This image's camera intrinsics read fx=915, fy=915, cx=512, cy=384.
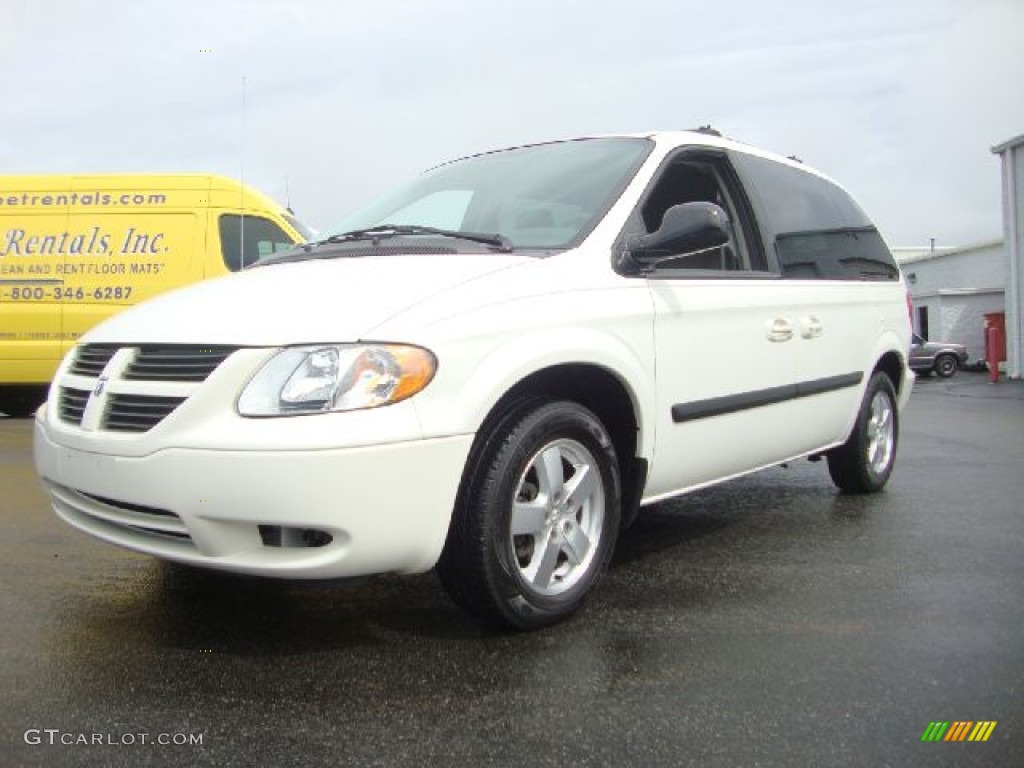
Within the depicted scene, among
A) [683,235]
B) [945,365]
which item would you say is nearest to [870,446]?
[683,235]

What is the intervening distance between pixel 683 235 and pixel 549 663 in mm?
1480

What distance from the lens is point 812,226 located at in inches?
178

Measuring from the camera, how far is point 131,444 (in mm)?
2576

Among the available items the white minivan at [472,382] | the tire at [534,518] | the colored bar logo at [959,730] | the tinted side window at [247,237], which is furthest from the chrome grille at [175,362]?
the tinted side window at [247,237]

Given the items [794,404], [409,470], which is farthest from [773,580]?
[409,470]

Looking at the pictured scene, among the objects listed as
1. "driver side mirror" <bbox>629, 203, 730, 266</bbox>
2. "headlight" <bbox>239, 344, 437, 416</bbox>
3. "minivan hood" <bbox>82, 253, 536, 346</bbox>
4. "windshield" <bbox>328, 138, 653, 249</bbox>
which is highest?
"windshield" <bbox>328, 138, 653, 249</bbox>

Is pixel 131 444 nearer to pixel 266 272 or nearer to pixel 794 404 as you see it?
pixel 266 272

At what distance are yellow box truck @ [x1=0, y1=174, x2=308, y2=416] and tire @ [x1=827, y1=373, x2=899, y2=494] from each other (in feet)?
20.4

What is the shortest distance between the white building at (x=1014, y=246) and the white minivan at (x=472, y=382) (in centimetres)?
2033

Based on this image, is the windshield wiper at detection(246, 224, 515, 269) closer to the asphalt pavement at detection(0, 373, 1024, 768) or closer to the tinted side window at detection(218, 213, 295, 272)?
the asphalt pavement at detection(0, 373, 1024, 768)

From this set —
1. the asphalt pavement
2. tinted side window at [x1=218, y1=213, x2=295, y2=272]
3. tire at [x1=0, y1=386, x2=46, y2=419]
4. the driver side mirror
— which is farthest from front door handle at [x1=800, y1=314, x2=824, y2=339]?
tire at [x1=0, y1=386, x2=46, y2=419]

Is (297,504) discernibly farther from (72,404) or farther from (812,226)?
(812,226)

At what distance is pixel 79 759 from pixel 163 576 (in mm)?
1459

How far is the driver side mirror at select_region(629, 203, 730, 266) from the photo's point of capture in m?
3.12
